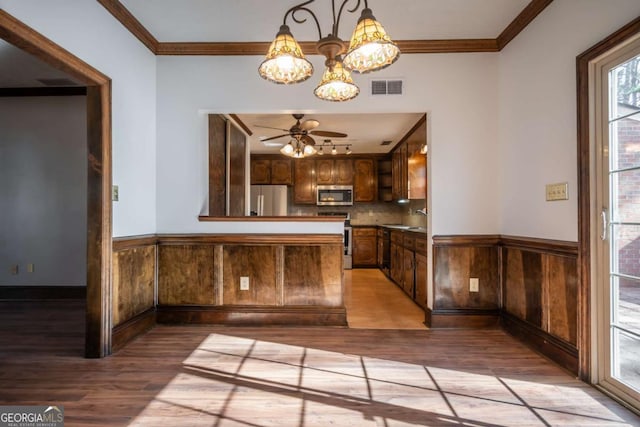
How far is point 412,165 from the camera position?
15.8ft

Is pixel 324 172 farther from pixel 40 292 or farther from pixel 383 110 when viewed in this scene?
pixel 40 292

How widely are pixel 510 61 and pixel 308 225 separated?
7.49 ft

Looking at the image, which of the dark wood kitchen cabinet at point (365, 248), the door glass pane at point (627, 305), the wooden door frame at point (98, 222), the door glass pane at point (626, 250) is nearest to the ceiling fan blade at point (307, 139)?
the wooden door frame at point (98, 222)

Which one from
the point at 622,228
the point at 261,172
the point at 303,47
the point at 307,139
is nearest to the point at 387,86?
the point at 303,47

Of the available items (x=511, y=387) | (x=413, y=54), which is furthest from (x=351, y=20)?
(x=511, y=387)

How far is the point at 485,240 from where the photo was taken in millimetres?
2877

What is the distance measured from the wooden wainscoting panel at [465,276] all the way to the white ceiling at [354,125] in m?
2.00

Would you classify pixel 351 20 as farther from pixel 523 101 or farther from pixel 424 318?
pixel 424 318

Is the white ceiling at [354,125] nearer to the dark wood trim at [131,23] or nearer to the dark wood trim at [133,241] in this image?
the dark wood trim at [131,23]

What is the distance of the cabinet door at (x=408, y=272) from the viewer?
3.80 metres

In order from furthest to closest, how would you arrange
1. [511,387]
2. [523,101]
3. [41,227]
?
[41,227] → [523,101] → [511,387]

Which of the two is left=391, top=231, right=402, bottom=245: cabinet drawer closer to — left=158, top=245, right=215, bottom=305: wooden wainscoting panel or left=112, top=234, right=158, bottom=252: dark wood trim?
left=158, top=245, right=215, bottom=305: wooden wainscoting panel

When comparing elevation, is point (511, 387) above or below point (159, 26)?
below

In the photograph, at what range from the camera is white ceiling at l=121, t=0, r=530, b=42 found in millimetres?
2363
